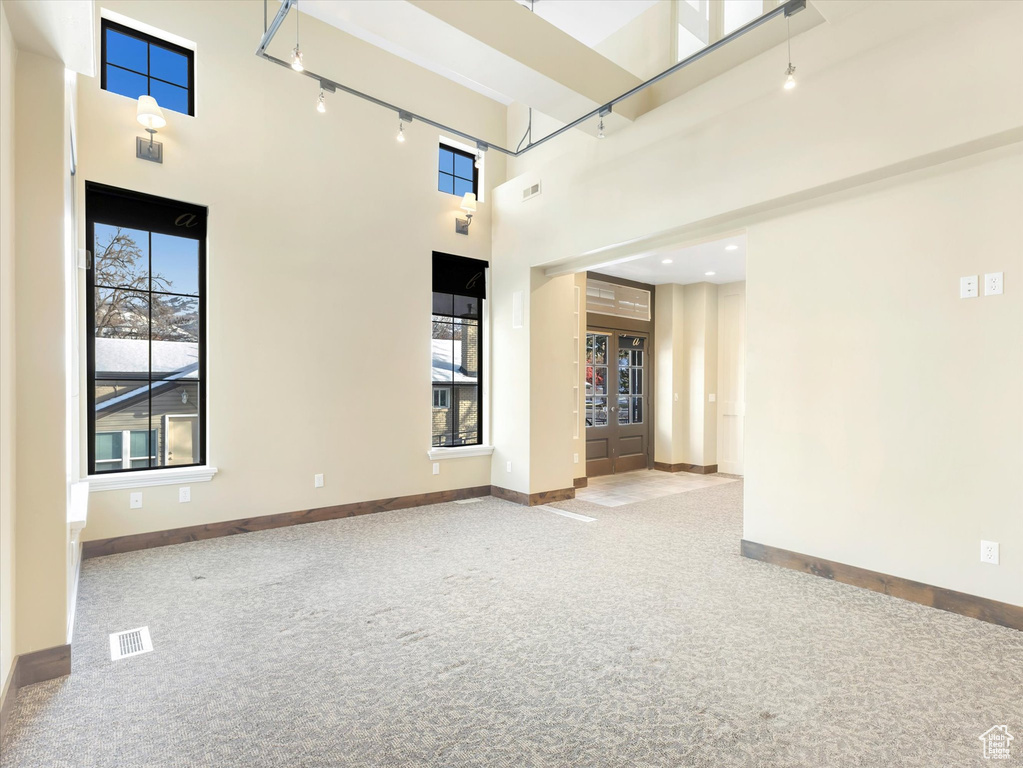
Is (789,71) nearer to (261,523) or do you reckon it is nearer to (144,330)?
(144,330)

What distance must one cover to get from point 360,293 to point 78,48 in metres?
3.08

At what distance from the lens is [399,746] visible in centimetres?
187

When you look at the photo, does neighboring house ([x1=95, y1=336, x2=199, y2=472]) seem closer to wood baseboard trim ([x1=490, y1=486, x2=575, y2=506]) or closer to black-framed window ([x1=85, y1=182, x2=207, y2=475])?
black-framed window ([x1=85, y1=182, x2=207, y2=475])

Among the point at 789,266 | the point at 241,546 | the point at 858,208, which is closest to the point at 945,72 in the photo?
the point at 858,208

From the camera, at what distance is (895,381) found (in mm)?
3221

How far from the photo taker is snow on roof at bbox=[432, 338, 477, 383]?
5895mm

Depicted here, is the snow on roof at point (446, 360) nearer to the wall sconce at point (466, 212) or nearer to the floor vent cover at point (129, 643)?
the wall sconce at point (466, 212)

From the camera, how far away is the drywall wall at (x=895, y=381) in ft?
9.30

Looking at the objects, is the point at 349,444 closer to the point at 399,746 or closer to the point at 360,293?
the point at 360,293

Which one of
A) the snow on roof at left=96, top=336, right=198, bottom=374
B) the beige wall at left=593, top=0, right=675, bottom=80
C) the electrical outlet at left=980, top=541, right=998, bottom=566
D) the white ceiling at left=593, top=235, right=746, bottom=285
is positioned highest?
the beige wall at left=593, top=0, right=675, bottom=80

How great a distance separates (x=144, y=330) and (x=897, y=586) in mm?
5705

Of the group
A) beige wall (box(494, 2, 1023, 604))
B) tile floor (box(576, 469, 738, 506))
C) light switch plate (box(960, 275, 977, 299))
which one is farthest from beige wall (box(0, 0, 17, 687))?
tile floor (box(576, 469, 738, 506))

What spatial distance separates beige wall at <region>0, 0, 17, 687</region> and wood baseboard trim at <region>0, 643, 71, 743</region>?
0.10 metres

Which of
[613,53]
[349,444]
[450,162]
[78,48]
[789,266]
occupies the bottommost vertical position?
[349,444]
